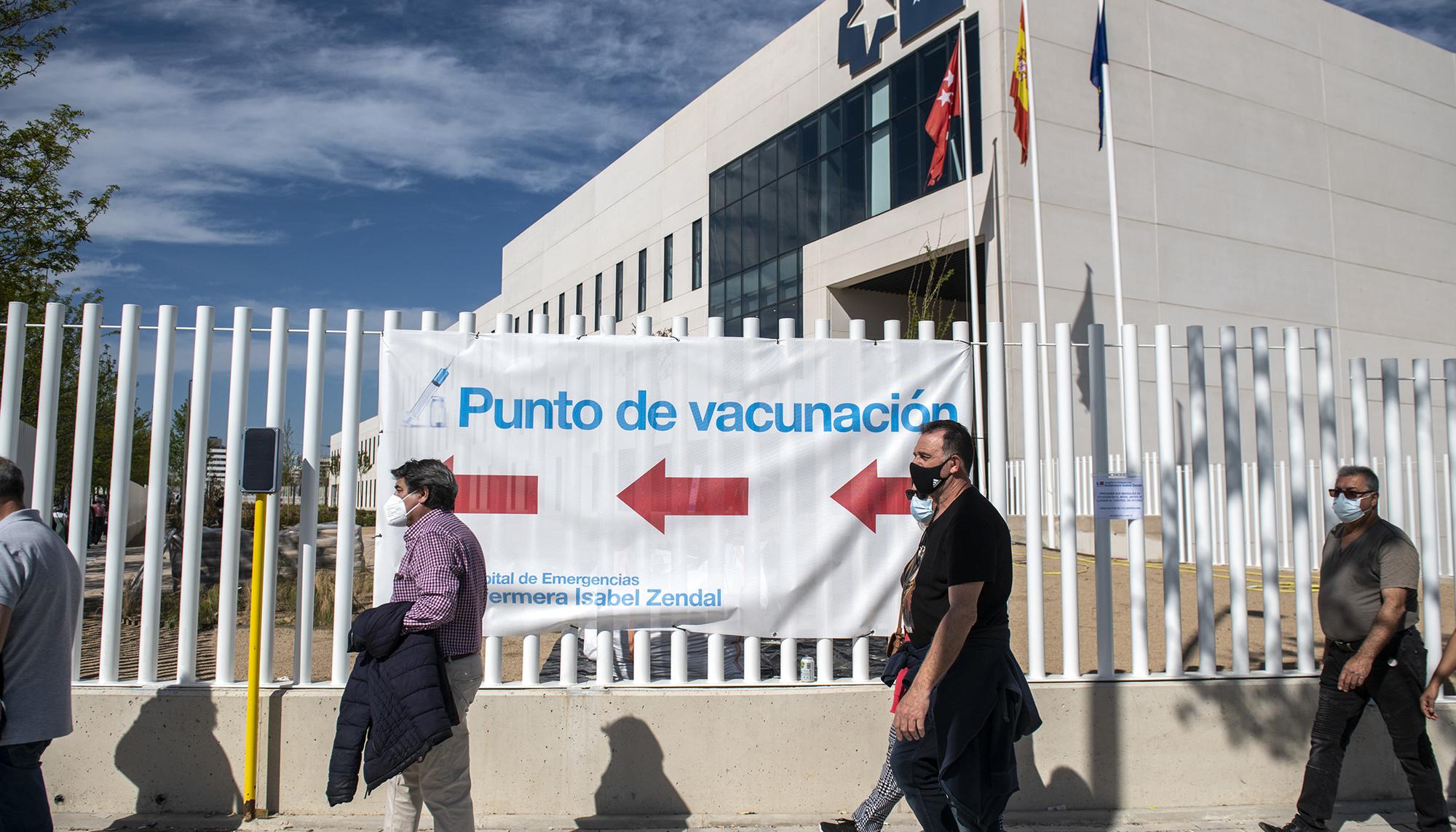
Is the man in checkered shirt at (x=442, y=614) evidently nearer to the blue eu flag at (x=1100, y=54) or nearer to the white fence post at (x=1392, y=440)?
the white fence post at (x=1392, y=440)

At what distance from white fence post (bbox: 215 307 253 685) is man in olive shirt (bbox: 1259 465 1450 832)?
5424mm

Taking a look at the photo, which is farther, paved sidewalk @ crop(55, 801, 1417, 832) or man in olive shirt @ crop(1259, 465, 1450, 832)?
paved sidewalk @ crop(55, 801, 1417, 832)

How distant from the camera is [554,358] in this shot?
5.41m

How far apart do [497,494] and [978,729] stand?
288 cm

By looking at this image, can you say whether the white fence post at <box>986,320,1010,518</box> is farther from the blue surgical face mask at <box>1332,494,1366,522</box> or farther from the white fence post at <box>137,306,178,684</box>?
the white fence post at <box>137,306,178,684</box>

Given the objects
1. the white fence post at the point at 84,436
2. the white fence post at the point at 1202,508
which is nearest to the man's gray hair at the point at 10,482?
the white fence post at the point at 84,436

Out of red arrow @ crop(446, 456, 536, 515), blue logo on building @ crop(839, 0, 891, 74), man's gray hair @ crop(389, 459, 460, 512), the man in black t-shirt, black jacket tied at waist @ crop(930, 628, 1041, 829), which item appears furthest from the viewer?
blue logo on building @ crop(839, 0, 891, 74)

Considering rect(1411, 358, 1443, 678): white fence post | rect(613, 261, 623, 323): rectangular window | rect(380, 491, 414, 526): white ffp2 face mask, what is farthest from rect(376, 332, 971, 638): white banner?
rect(613, 261, 623, 323): rectangular window

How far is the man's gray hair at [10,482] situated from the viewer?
12.1 feet

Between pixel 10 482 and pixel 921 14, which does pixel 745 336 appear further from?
pixel 921 14

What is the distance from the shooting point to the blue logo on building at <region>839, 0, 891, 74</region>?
24.6 m

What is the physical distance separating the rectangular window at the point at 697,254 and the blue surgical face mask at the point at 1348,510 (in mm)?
28761

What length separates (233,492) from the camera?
5.15 meters

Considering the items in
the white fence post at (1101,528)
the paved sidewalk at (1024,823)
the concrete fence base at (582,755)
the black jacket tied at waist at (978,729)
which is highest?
the white fence post at (1101,528)
